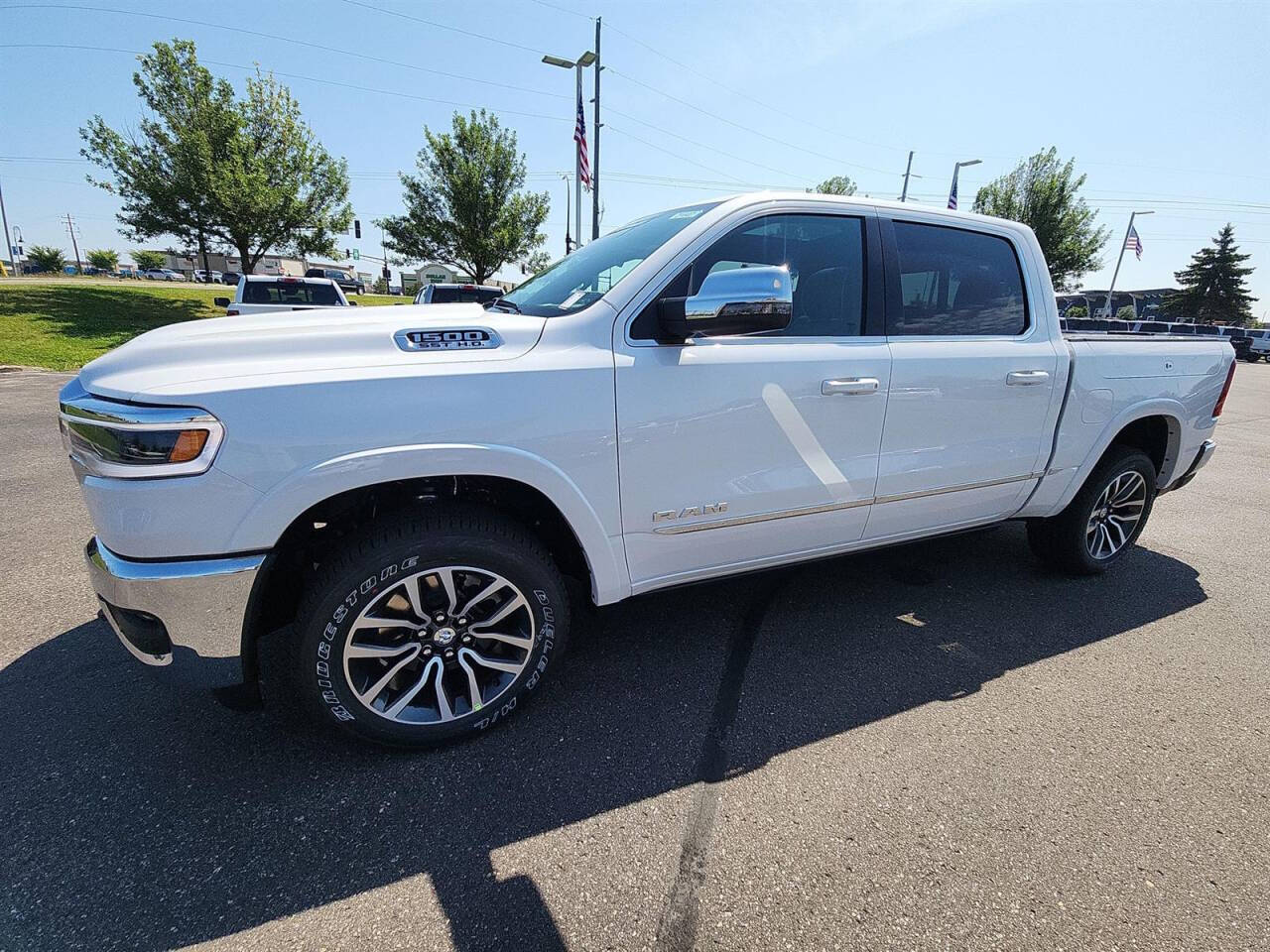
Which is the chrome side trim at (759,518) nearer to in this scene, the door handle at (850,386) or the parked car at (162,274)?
the door handle at (850,386)

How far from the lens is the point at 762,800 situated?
209 centimetres

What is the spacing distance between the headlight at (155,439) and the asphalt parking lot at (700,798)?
729 mm

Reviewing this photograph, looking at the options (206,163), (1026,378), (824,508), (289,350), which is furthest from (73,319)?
(1026,378)

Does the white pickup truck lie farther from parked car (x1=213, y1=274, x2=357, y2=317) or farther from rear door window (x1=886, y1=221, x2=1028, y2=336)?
parked car (x1=213, y1=274, x2=357, y2=317)

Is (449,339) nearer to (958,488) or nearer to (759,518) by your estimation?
(759,518)

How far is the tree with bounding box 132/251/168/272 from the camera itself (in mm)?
89844

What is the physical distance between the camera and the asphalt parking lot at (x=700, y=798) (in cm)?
168

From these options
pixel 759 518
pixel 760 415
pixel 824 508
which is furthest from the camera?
pixel 824 508

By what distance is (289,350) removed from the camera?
1978 mm

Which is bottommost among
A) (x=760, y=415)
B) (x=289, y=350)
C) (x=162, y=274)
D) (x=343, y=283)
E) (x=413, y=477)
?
(x=413, y=477)

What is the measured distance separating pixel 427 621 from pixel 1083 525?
12.2 ft

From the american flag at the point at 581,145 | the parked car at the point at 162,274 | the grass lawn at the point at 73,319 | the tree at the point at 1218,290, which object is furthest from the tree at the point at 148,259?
the tree at the point at 1218,290

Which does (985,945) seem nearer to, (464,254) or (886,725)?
(886,725)

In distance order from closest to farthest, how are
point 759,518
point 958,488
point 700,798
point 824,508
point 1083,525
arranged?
1. point 700,798
2. point 759,518
3. point 824,508
4. point 958,488
5. point 1083,525
